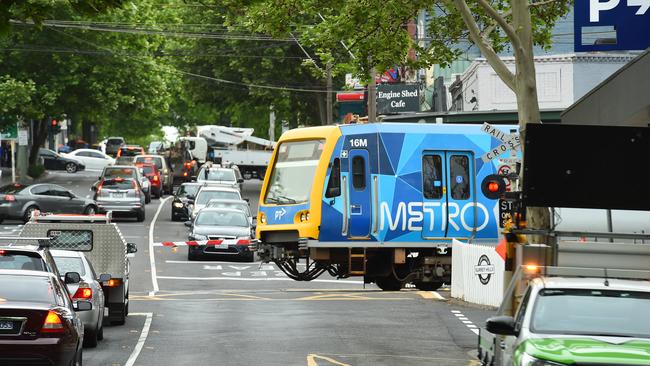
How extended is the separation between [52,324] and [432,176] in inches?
Answer: 516

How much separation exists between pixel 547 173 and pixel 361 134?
29.7ft

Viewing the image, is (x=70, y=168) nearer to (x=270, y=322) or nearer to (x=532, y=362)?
(x=270, y=322)

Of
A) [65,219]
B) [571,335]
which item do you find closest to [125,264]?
[65,219]

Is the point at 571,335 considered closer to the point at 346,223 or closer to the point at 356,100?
the point at 346,223

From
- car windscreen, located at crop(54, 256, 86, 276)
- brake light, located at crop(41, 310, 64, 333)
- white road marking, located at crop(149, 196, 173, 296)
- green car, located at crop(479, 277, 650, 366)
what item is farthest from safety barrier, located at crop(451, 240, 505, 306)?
green car, located at crop(479, 277, 650, 366)

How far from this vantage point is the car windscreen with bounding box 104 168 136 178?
55000 millimetres

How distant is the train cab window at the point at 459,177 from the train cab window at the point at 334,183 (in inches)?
95.3

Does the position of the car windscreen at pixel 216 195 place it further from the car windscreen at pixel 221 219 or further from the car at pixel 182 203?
the car windscreen at pixel 221 219

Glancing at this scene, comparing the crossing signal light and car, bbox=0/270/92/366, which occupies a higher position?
the crossing signal light

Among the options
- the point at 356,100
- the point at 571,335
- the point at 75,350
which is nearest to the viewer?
the point at 571,335

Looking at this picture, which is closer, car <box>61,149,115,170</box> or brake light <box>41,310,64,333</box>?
brake light <box>41,310,64,333</box>

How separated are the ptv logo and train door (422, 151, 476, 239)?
7174mm

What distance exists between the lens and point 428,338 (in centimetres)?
2348

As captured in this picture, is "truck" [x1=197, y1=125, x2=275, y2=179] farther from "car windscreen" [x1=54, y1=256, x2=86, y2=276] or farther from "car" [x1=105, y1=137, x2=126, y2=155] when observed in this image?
"car windscreen" [x1=54, y1=256, x2=86, y2=276]
